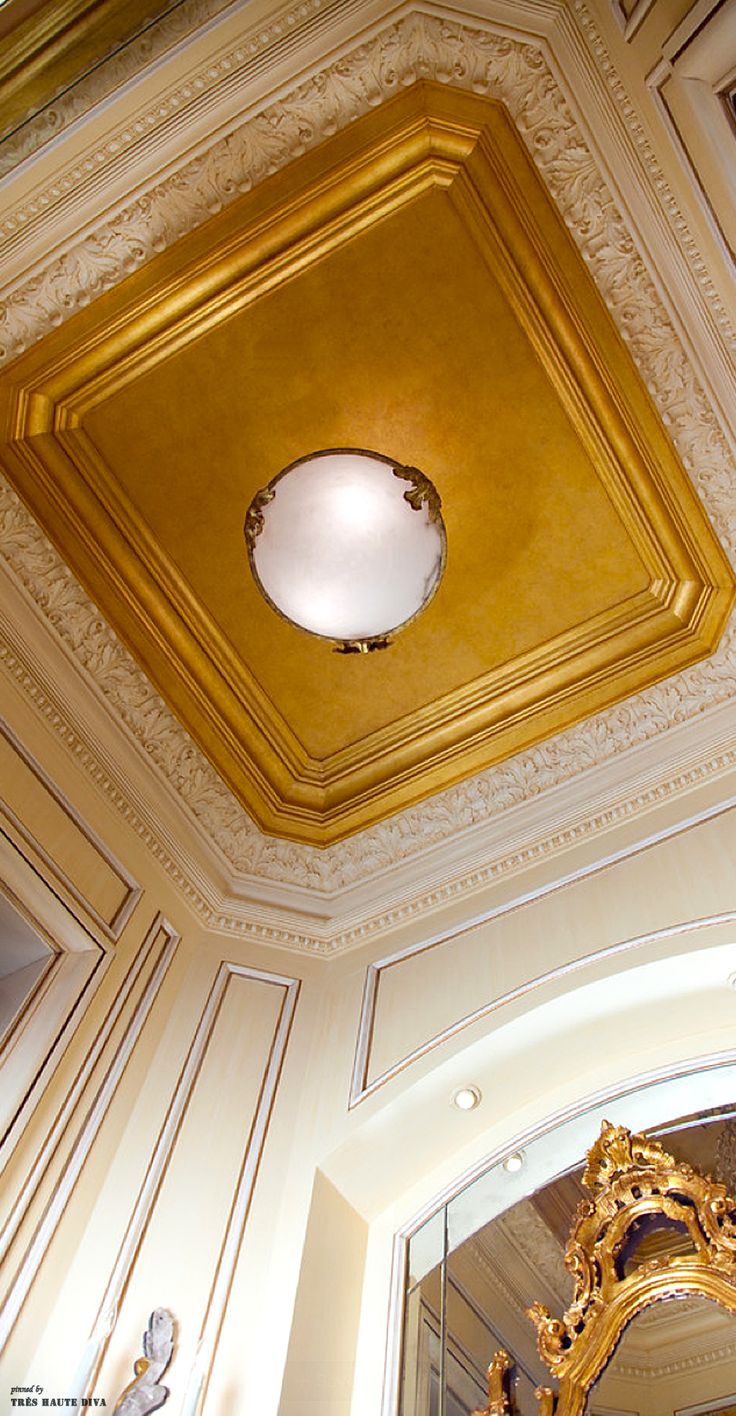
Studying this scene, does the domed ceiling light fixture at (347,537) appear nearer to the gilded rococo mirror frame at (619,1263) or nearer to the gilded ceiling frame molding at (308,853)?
the gilded ceiling frame molding at (308,853)

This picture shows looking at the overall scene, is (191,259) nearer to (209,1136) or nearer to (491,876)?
(491,876)

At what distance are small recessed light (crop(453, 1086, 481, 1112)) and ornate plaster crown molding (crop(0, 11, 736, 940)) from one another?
83 centimetres

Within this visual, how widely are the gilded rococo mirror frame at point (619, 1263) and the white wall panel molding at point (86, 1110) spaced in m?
0.92

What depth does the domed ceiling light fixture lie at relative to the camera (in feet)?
8.32

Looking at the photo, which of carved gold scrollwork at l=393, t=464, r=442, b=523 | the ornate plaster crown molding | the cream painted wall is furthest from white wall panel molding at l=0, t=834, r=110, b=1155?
carved gold scrollwork at l=393, t=464, r=442, b=523

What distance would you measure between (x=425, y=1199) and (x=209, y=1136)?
1.71 feet

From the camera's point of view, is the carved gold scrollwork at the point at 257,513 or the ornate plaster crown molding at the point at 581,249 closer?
the ornate plaster crown molding at the point at 581,249

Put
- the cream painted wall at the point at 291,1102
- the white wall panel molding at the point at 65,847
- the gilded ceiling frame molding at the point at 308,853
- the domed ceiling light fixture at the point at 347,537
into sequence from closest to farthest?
the cream painted wall at the point at 291,1102, the domed ceiling light fixture at the point at 347,537, the white wall panel molding at the point at 65,847, the gilded ceiling frame molding at the point at 308,853

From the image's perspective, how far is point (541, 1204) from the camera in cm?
224

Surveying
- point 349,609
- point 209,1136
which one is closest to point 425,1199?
point 209,1136

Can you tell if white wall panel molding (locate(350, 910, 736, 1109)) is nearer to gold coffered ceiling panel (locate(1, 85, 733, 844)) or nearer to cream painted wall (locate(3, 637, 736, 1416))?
cream painted wall (locate(3, 637, 736, 1416))

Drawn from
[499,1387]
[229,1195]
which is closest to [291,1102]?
[229,1195]

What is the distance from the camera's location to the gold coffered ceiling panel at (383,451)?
100 inches

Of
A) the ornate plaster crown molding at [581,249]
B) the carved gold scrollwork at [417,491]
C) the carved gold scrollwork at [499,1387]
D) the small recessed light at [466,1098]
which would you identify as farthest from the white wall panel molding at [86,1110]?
the carved gold scrollwork at [417,491]
